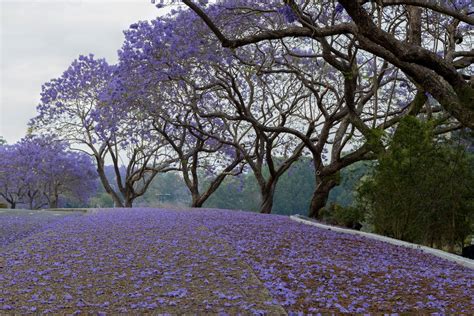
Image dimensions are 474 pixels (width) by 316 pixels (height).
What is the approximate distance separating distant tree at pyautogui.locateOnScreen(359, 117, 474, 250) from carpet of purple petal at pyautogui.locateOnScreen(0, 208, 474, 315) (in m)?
1.23

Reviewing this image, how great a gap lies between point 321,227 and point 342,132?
190 inches

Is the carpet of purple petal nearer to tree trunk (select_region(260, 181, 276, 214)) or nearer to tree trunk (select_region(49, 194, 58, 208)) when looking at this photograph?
tree trunk (select_region(260, 181, 276, 214))

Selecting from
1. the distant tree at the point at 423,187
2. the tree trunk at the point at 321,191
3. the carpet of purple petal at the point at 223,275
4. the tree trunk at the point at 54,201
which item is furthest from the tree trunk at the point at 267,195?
the tree trunk at the point at 54,201

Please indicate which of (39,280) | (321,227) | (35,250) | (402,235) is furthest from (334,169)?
(39,280)

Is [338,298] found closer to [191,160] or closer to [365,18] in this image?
[365,18]

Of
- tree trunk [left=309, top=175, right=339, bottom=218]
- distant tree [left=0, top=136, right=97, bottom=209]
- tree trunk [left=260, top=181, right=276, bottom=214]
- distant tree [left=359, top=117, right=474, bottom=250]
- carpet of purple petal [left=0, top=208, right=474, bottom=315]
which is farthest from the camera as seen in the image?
distant tree [left=0, top=136, right=97, bottom=209]

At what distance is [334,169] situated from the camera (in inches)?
660

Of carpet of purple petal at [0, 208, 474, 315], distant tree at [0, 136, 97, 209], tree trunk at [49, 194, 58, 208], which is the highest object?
distant tree at [0, 136, 97, 209]

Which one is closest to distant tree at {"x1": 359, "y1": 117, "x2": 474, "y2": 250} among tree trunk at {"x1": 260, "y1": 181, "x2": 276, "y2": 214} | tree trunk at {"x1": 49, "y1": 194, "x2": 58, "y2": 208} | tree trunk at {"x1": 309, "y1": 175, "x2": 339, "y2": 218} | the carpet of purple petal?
the carpet of purple petal

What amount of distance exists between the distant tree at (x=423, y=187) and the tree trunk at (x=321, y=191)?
5383mm

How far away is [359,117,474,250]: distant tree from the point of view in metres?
11.0

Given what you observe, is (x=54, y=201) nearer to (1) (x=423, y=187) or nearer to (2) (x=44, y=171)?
(2) (x=44, y=171)

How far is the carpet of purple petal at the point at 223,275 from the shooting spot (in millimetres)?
5309

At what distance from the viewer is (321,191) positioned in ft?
58.3
